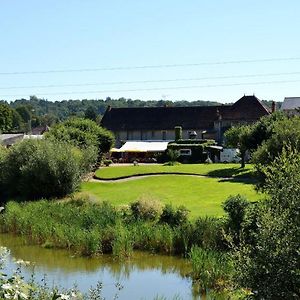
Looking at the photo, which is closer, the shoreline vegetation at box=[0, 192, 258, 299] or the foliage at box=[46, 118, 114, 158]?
the shoreline vegetation at box=[0, 192, 258, 299]

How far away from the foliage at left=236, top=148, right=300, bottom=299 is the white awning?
163 ft

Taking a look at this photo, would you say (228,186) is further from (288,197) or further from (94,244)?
(288,197)

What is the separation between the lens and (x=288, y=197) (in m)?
9.43

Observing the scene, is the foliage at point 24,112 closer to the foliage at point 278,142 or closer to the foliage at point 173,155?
the foliage at point 173,155

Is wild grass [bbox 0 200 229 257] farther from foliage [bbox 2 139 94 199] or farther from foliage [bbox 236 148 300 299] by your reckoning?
foliage [bbox 236 148 300 299]

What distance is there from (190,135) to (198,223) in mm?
47883

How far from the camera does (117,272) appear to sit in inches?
719

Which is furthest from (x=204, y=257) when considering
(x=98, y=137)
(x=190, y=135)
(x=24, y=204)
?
(x=190, y=135)

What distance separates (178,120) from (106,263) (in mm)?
55042

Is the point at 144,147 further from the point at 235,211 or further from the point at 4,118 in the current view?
the point at 235,211

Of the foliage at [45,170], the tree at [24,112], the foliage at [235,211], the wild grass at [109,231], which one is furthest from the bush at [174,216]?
the tree at [24,112]

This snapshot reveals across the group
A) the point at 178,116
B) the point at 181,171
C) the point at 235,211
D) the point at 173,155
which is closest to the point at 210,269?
the point at 235,211

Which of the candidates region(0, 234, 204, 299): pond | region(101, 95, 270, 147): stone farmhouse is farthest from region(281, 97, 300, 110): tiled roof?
region(0, 234, 204, 299): pond

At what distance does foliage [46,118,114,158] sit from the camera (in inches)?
1626
